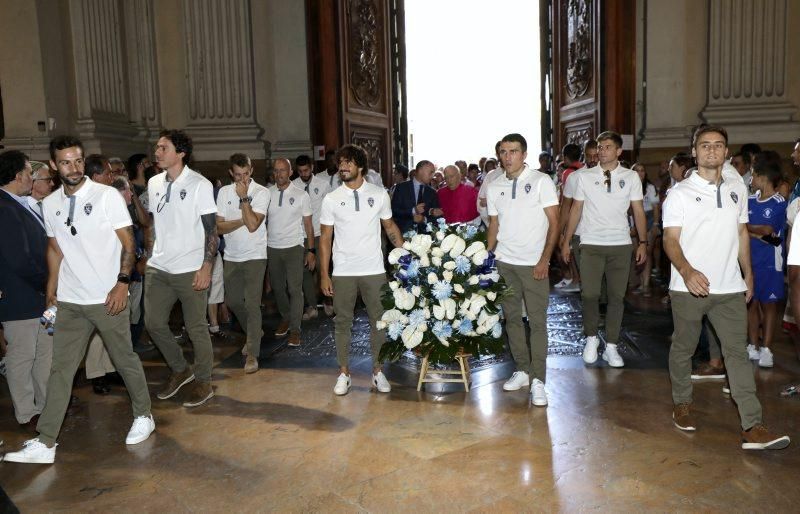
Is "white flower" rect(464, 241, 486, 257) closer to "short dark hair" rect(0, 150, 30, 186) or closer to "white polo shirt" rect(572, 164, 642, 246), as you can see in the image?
"white polo shirt" rect(572, 164, 642, 246)

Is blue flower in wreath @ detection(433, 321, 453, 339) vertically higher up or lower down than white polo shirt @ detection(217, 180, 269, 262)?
lower down

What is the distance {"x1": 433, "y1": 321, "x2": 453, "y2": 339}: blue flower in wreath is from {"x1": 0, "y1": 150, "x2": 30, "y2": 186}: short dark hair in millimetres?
3188

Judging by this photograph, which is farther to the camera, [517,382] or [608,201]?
[608,201]

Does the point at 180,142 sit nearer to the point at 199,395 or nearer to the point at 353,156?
the point at 353,156

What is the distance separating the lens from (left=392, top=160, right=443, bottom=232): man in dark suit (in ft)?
28.8

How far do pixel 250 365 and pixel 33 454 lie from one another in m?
2.22

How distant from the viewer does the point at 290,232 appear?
7.38 m

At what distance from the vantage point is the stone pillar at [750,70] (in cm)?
1074

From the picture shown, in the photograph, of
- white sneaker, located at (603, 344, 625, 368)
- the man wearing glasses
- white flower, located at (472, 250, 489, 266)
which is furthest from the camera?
white sneaker, located at (603, 344, 625, 368)

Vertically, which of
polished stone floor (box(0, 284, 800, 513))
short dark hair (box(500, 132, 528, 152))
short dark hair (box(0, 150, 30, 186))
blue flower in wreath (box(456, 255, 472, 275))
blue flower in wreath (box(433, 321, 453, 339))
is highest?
short dark hair (box(500, 132, 528, 152))

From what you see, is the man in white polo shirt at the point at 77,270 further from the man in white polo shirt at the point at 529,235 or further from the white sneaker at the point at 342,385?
the man in white polo shirt at the point at 529,235

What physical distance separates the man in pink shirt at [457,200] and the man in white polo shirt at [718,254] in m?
4.66

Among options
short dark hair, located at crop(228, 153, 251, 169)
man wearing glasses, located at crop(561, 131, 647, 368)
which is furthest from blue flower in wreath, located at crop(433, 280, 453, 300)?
short dark hair, located at crop(228, 153, 251, 169)

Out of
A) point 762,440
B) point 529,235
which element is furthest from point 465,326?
point 762,440
